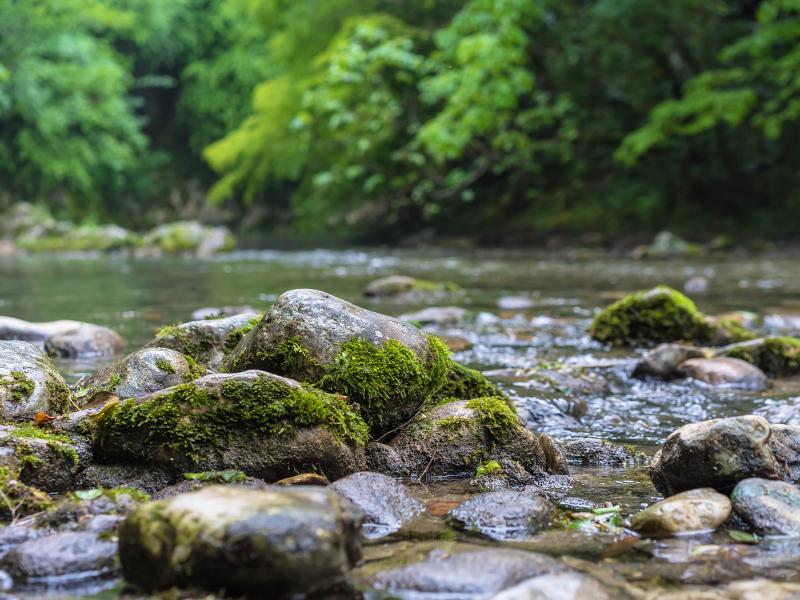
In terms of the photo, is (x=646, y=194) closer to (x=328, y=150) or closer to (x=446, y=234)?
(x=446, y=234)

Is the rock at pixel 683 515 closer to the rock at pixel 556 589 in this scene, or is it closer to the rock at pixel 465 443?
the rock at pixel 556 589

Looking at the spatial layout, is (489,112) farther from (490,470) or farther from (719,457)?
(719,457)

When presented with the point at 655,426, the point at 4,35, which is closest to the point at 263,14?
the point at 4,35

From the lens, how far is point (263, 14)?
76.3 ft

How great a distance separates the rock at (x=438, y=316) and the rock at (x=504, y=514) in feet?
14.9

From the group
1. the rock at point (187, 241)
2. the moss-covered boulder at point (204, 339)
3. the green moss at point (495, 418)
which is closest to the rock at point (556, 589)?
the green moss at point (495, 418)

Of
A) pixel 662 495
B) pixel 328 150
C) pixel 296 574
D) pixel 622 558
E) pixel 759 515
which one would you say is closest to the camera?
pixel 296 574

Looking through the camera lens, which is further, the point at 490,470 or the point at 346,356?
the point at 346,356

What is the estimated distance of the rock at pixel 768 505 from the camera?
8.13 ft

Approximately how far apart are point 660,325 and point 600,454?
3177 mm

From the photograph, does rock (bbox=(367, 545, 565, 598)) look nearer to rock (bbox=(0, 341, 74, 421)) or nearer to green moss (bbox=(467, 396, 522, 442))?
green moss (bbox=(467, 396, 522, 442))

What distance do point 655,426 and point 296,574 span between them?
2573 millimetres

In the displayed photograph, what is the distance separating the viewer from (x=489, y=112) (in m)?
15.8

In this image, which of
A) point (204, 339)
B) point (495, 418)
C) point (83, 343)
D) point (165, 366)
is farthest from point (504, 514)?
point (83, 343)
